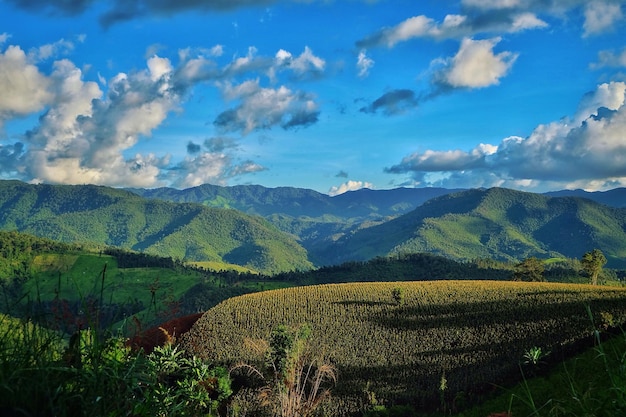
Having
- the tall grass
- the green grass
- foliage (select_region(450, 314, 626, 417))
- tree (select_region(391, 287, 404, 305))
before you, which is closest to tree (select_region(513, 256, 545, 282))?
tree (select_region(391, 287, 404, 305))

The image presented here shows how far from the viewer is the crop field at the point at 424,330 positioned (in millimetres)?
66938

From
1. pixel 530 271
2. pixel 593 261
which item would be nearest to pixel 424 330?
pixel 593 261

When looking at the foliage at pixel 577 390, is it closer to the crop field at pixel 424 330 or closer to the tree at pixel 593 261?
the crop field at pixel 424 330

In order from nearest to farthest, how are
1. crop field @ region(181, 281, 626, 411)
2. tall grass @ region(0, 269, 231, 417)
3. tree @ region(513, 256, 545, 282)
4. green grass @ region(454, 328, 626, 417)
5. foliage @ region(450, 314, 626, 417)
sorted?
tall grass @ region(0, 269, 231, 417) < foliage @ region(450, 314, 626, 417) < green grass @ region(454, 328, 626, 417) < crop field @ region(181, 281, 626, 411) < tree @ region(513, 256, 545, 282)

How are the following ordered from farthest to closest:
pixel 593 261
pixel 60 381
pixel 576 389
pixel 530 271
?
pixel 530 271, pixel 593 261, pixel 576 389, pixel 60 381

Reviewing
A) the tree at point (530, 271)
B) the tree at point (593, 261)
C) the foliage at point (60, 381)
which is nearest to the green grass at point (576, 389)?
the foliage at point (60, 381)

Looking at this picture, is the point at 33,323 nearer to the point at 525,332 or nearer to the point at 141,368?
the point at 141,368

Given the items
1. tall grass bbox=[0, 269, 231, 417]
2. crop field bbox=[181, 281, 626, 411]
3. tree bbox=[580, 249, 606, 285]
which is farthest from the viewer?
tree bbox=[580, 249, 606, 285]

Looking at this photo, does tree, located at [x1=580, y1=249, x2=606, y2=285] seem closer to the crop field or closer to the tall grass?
the crop field

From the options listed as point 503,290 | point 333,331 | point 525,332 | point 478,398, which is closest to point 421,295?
point 503,290

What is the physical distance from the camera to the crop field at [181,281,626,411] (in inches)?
2635

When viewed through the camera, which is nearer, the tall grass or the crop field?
the tall grass

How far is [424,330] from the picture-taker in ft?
288

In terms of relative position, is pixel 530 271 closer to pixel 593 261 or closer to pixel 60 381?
pixel 593 261
